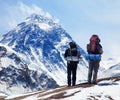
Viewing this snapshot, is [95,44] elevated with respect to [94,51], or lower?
elevated

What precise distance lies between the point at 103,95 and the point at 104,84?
3211mm

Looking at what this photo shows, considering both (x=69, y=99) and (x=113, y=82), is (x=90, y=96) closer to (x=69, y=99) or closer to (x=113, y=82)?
(x=69, y=99)

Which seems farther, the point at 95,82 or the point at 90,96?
the point at 95,82

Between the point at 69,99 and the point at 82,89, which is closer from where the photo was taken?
the point at 69,99

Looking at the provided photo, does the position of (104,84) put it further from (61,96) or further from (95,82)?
(61,96)

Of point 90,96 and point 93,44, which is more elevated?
point 93,44

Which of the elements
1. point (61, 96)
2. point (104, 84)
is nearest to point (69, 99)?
point (61, 96)

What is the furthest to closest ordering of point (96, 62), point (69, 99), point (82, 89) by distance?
point (96, 62) < point (82, 89) < point (69, 99)

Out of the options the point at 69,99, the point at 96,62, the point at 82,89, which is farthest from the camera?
the point at 96,62

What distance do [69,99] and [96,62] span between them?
5.54 meters

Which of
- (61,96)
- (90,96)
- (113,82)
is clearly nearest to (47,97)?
(61,96)

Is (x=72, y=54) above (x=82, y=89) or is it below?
above

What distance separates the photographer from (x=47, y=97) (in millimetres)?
33469

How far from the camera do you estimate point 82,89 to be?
33.7 meters
